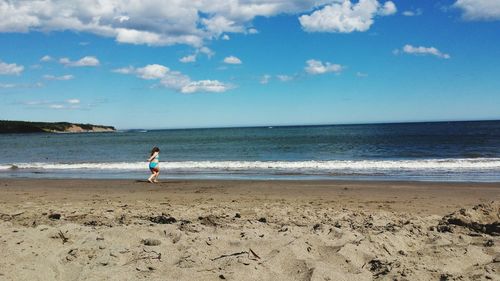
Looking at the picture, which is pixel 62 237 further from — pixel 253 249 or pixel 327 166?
pixel 327 166

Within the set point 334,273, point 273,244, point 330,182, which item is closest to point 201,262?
point 273,244

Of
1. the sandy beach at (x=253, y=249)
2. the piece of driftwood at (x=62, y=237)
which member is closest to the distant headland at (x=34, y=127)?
the piece of driftwood at (x=62, y=237)

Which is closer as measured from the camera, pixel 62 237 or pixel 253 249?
pixel 253 249

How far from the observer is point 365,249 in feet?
15.0

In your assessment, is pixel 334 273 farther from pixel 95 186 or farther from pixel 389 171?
pixel 389 171

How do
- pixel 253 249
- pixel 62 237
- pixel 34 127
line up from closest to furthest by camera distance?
pixel 253 249 → pixel 62 237 → pixel 34 127

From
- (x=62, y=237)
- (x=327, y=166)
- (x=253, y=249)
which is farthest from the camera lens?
(x=327, y=166)

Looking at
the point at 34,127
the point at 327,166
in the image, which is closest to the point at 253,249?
the point at 327,166

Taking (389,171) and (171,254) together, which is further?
(389,171)

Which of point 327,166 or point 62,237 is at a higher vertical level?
point 62,237

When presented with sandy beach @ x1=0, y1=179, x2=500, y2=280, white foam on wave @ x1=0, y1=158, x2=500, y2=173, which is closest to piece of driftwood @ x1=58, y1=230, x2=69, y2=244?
sandy beach @ x1=0, y1=179, x2=500, y2=280

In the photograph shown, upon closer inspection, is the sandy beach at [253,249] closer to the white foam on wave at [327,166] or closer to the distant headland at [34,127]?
the white foam on wave at [327,166]

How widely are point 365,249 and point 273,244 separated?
3.39 ft

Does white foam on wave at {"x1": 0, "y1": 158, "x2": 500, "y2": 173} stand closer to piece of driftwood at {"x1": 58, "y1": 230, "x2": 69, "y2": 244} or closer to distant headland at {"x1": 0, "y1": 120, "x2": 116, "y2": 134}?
piece of driftwood at {"x1": 58, "y1": 230, "x2": 69, "y2": 244}
